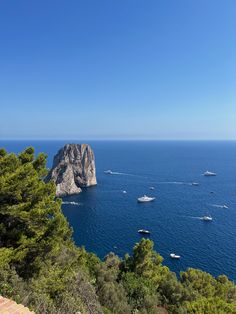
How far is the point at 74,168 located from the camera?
109m

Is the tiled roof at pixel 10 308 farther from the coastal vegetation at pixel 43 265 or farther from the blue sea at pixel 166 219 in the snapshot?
the blue sea at pixel 166 219

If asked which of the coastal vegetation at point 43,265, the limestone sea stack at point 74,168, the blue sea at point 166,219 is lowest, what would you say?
the blue sea at point 166,219

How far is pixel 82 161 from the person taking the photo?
111m

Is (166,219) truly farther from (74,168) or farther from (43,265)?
(43,265)

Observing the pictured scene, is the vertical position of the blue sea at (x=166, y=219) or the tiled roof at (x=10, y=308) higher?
the tiled roof at (x=10, y=308)

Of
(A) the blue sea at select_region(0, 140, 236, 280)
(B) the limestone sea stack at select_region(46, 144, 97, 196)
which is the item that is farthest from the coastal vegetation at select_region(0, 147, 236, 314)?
(B) the limestone sea stack at select_region(46, 144, 97, 196)

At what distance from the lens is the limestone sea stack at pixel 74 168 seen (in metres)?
100

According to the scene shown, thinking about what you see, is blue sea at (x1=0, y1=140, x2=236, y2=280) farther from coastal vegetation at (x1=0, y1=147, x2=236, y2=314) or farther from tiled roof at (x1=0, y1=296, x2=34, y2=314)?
tiled roof at (x1=0, y1=296, x2=34, y2=314)

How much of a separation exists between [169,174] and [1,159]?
402 feet

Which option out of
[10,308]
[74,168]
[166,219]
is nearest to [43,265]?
[10,308]

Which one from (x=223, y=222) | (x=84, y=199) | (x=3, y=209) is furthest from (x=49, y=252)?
(x=84, y=199)

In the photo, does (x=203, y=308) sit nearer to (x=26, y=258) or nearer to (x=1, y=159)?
(x=26, y=258)

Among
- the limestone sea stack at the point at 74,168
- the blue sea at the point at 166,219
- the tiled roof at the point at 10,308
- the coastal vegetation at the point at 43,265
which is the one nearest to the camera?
the tiled roof at the point at 10,308

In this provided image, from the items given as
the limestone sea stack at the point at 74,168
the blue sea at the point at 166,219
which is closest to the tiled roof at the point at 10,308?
the blue sea at the point at 166,219
